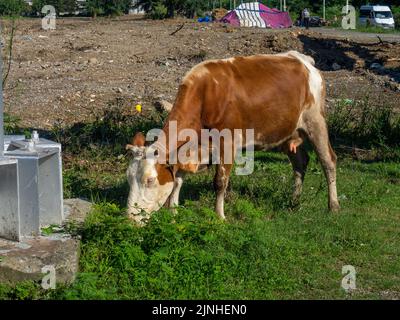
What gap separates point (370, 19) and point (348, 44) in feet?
82.2

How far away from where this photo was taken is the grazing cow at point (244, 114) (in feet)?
26.6

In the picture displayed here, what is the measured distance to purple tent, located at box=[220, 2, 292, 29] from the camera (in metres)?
44.4

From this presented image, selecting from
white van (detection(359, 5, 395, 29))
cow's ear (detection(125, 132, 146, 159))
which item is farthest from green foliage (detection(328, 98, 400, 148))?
white van (detection(359, 5, 395, 29))

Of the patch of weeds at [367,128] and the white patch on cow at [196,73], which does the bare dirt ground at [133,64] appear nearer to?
the patch of weeds at [367,128]

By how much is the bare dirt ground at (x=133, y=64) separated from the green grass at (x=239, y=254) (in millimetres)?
5868

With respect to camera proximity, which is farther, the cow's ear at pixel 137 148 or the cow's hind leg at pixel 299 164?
the cow's hind leg at pixel 299 164

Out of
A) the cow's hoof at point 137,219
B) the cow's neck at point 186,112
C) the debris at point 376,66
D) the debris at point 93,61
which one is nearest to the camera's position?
the cow's hoof at point 137,219

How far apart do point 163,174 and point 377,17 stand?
46882mm

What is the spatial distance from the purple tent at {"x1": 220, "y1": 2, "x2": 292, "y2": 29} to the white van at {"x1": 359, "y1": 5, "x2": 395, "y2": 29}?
7.58 meters

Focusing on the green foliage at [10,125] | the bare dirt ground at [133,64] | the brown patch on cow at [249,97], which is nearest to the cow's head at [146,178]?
the brown patch on cow at [249,97]

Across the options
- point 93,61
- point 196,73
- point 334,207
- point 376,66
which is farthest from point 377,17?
point 196,73

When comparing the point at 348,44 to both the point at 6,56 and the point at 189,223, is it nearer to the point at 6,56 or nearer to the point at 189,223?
the point at 6,56

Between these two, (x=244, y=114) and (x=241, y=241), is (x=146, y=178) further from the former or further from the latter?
(x=244, y=114)

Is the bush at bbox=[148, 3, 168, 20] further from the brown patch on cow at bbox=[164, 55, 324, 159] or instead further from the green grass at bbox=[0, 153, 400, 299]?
the green grass at bbox=[0, 153, 400, 299]
